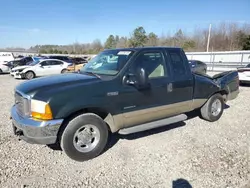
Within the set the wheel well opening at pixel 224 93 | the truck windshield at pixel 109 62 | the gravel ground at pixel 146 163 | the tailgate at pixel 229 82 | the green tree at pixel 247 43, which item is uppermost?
the green tree at pixel 247 43

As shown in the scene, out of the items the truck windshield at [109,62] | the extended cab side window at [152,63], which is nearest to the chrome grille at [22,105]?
the truck windshield at [109,62]

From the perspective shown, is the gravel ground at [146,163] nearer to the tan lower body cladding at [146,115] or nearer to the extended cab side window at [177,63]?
the tan lower body cladding at [146,115]

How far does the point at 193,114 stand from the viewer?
589 centimetres

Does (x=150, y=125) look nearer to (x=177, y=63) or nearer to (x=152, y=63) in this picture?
(x=152, y=63)

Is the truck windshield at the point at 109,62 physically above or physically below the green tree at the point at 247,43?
below

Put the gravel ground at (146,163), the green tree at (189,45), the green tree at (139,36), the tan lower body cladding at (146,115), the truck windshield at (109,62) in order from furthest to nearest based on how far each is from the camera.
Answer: the green tree at (139,36)
the green tree at (189,45)
the truck windshield at (109,62)
the tan lower body cladding at (146,115)
the gravel ground at (146,163)

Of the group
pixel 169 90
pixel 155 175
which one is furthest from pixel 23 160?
pixel 169 90

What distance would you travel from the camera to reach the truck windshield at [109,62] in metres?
3.81

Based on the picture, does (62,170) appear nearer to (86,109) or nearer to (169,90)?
(86,109)

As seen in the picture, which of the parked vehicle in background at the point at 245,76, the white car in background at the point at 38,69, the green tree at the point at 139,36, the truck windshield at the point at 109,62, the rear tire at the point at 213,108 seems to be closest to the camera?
the truck windshield at the point at 109,62

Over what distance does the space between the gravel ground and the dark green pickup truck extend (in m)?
0.36

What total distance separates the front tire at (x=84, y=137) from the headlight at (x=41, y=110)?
1.26 feet

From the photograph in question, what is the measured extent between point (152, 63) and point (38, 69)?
43.1 feet

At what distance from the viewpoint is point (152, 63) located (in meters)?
4.09
